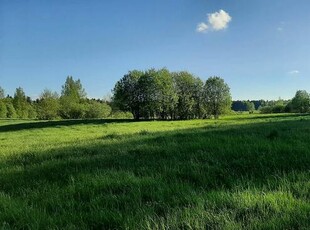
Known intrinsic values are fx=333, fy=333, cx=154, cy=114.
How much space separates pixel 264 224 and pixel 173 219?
3.48 feet

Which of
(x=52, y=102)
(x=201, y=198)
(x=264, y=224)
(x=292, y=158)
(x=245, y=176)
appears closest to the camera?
(x=264, y=224)

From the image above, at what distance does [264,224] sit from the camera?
3670 millimetres

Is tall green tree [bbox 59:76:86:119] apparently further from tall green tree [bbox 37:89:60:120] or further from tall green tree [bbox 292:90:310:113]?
tall green tree [bbox 292:90:310:113]

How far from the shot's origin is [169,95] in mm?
87562


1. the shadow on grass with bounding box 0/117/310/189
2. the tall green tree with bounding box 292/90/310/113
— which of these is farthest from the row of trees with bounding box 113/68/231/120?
the shadow on grass with bounding box 0/117/310/189

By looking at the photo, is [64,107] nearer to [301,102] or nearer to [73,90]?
[73,90]

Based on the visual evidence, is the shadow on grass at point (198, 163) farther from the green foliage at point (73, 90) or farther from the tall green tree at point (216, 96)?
the green foliage at point (73, 90)

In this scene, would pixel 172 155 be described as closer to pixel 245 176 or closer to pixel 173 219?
pixel 245 176

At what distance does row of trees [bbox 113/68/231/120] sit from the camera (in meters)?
86.4

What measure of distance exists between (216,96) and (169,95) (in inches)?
832

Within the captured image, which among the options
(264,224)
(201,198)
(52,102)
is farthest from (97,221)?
(52,102)

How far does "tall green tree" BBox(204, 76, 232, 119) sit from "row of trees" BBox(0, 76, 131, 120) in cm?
3796

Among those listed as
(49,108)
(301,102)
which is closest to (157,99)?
(49,108)

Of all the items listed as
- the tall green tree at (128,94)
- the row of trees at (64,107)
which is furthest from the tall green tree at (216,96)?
the row of trees at (64,107)
